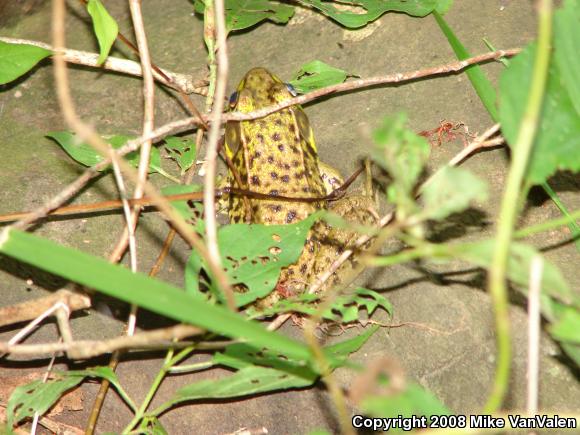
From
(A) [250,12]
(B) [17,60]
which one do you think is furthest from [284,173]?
(B) [17,60]

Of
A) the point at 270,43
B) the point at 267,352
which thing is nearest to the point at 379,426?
the point at 267,352

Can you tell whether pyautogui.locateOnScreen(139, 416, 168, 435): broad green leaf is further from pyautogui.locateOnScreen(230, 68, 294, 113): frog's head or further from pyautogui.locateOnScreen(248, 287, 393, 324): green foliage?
pyautogui.locateOnScreen(230, 68, 294, 113): frog's head

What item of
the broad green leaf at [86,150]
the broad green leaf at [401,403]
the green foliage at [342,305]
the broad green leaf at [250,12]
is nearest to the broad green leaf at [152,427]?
the green foliage at [342,305]

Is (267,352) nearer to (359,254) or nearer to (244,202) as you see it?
(359,254)

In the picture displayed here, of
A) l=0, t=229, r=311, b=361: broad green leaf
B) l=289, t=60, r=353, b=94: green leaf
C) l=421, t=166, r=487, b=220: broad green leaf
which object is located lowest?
l=0, t=229, r=311, b=361: broad green leaf

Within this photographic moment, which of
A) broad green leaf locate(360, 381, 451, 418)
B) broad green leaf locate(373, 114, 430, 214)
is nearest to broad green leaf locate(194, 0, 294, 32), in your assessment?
broad green leaf locate(373, 114, 430, 214)

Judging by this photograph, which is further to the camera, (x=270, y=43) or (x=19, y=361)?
(x=270, y=43)

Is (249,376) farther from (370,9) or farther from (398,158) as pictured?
(370,9)
